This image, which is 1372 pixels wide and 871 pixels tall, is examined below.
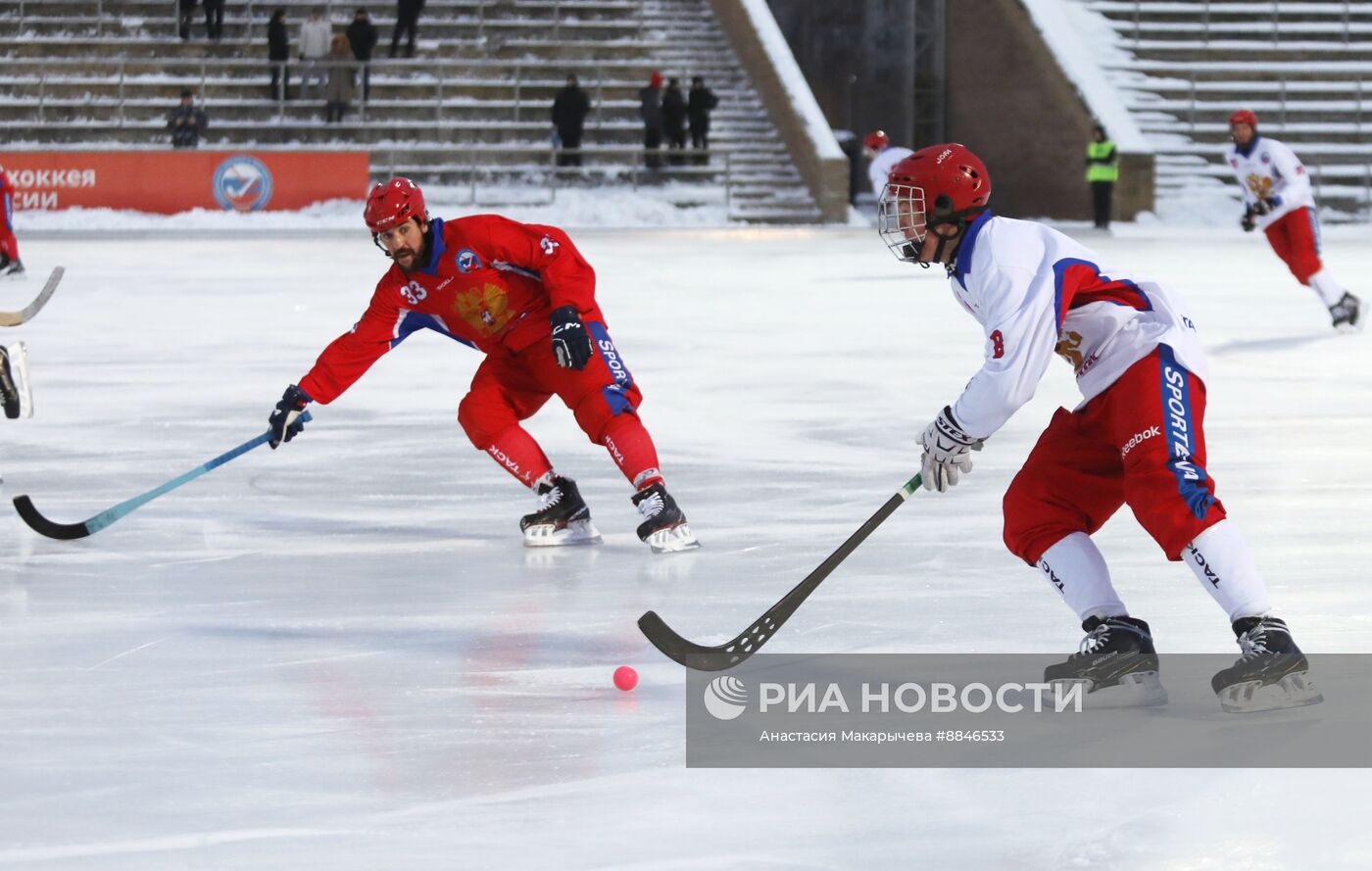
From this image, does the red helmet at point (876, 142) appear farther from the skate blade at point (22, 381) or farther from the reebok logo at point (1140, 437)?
the reebok logo at point (1140, 437)

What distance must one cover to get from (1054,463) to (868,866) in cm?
120

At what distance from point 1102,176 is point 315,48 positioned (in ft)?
27.9

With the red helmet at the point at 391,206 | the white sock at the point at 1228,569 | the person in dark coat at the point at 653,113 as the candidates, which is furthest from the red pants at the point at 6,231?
the white sock at the point at 1228,569

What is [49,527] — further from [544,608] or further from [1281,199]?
[1281,199]

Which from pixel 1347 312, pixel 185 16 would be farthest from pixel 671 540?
pixel 185 16

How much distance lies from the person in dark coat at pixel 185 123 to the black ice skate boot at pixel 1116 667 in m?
18.6

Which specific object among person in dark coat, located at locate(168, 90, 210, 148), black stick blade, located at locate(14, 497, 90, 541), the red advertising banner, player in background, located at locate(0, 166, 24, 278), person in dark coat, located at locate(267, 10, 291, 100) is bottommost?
the red advertising banner

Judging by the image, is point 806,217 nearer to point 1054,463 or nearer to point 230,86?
point 230,86

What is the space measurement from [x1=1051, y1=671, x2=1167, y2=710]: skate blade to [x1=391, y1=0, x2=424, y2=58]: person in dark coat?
20.5 meters

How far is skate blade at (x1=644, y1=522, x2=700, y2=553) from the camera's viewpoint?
5.29m

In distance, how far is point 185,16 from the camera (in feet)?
76.6

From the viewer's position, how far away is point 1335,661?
13.0ft

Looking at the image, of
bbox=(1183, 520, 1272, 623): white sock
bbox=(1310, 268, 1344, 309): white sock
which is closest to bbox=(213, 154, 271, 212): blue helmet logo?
bbox=(1310, 268, 1344, 309): white sock

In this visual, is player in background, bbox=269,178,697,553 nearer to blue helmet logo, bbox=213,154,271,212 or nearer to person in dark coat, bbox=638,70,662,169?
blue helmet logo, bbox=213,154,271,212
